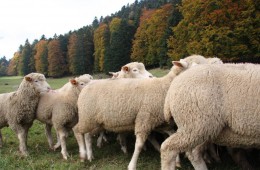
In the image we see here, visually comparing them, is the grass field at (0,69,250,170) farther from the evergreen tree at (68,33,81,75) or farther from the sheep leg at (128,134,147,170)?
→ the evergreen tree at (68,33,81,75)

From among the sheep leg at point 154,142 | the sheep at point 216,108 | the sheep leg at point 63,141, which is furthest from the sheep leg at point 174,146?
the sheep leg at point 63,141

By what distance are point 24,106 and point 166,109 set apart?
4.24 m

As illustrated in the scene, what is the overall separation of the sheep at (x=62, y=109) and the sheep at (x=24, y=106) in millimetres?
167

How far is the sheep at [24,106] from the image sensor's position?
25.4 feet

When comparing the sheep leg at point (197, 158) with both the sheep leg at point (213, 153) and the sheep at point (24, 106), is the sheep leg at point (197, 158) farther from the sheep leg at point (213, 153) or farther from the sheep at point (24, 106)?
the sheep at point (24, 106)

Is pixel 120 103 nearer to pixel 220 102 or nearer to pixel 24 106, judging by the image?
pixel 220 102

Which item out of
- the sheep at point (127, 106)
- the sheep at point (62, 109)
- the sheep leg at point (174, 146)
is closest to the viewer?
the sheep leg at point (174, 146)

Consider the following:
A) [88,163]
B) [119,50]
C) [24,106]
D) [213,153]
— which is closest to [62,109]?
[24,106]

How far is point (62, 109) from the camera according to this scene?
288 inches

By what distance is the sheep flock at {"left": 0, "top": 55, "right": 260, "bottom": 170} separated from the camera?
4.09 meters

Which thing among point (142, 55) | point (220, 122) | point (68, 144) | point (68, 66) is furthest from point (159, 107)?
point (68, 66)

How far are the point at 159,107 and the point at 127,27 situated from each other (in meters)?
47.4

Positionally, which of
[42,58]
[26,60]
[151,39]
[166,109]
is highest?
[166,109]

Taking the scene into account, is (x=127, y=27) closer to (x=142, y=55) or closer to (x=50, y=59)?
(x=142, y=55)
